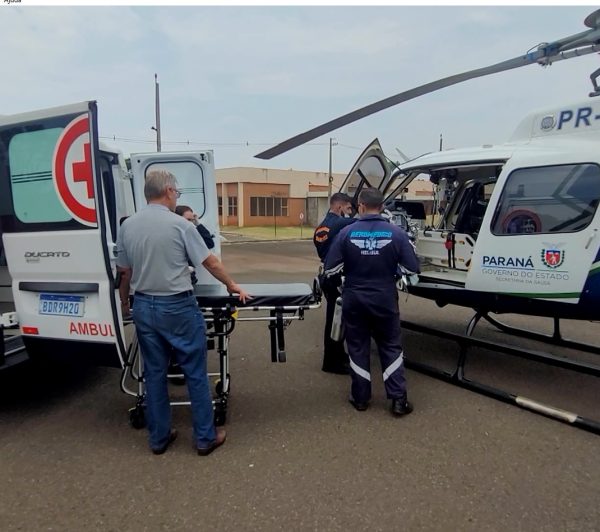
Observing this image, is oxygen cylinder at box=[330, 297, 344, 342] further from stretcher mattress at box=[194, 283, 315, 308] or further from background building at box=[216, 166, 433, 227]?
background building at box=[216, 166, 433, 227]

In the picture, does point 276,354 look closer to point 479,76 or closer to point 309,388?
point 309,388

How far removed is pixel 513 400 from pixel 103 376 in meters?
3.88

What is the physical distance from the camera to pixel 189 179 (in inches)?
214

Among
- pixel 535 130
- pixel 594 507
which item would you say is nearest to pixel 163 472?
pixel 594 507

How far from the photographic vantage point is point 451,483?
2812mm

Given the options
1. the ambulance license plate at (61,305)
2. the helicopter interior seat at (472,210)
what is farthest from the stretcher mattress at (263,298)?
the helicopter interior seat at (472,210)

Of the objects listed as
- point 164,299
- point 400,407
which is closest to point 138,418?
point 164,299

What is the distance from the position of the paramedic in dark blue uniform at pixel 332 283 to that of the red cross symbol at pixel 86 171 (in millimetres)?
2208

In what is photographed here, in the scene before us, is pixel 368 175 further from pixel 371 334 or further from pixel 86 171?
pixel 86 171

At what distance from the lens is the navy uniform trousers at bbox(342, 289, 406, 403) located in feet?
12.3

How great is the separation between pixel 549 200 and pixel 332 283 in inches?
83.2

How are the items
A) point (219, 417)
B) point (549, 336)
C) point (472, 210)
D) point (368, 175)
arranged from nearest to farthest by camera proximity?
point (219, 417) < point (549, 336) < point (368, 175) < point (472, 210)

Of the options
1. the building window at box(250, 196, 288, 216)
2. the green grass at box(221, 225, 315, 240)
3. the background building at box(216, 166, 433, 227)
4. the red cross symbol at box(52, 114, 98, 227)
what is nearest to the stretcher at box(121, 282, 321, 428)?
the red cross symbol at box(52, 114, 98, 227)

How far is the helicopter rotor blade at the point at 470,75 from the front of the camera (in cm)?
421
